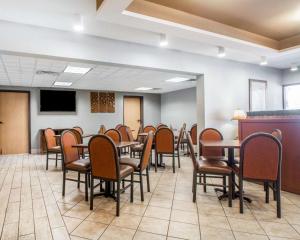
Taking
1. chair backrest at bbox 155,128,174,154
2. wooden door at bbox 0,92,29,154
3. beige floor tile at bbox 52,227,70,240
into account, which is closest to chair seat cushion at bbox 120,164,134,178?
beige floor tile at bbox 52,227,70,240

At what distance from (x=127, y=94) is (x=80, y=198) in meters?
6.88

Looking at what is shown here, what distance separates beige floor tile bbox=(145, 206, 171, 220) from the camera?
8.29 ft

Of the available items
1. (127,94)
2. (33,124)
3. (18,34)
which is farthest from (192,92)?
(18,34)

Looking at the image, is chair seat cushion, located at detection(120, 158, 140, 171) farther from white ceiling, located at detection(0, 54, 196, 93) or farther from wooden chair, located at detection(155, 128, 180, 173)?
white ceiling, located at detection(0, 54, 196, 93)

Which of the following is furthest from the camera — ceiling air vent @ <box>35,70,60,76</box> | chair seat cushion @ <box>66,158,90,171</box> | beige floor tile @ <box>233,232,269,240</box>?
ceiling air vent @ <box>35,70,60,76</box>

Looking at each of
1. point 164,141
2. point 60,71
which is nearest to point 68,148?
point 164,141

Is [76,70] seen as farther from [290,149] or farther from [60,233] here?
[290,149]

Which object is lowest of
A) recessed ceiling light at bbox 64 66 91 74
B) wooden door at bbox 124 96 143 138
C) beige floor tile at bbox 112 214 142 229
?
beige floor tile at bbox 112 214 142 229

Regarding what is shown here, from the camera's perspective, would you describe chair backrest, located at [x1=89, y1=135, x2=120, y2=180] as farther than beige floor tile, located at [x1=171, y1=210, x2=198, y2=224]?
Yes

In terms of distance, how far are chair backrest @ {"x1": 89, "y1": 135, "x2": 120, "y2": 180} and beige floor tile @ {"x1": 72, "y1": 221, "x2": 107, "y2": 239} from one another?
20.5 inches

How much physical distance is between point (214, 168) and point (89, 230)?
1.61 m

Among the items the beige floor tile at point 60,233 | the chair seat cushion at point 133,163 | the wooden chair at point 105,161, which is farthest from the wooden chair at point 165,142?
the beige floor tile at point 60,233

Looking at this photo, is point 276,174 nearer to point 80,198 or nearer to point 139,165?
point 139,165

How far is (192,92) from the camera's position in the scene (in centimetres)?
863
